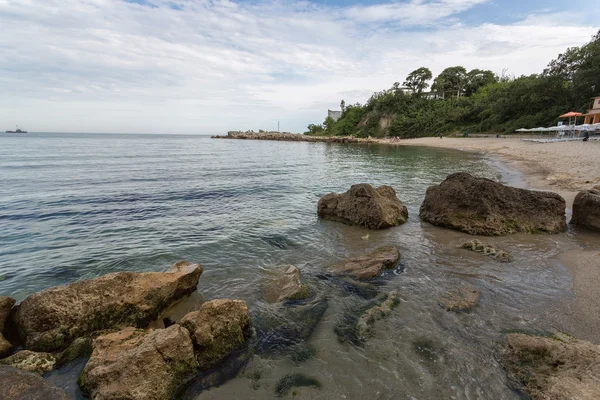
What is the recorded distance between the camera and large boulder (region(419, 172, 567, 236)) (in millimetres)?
9406

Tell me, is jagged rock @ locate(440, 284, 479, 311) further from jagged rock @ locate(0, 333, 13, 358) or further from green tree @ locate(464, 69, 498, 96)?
green tree @ locate(464, 69, 498, 96)

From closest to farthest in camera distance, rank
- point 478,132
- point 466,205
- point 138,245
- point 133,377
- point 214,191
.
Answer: point 133,377 < point 138,245 < point 466,205 < point 214,191 < point 478,132

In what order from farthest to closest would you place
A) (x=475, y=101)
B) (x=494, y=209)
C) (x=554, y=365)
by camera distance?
(x=475, y=101) → (x=494, y=209) → (x=554, y=365)

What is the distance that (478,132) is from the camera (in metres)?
62.7

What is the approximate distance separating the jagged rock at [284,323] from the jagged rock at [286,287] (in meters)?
0.23

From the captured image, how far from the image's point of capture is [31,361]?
4051 mm

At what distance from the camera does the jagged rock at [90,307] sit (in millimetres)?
4480

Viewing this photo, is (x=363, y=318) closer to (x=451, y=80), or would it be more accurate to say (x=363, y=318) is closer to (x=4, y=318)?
(x=4, y=318)

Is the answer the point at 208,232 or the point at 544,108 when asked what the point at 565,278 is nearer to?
→ the point at 208,232

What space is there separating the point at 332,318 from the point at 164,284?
10.6 ft

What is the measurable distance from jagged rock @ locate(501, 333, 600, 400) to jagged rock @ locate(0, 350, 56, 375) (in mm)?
6428

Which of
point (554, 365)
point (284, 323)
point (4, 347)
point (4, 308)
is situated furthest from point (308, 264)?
point (4, 308)

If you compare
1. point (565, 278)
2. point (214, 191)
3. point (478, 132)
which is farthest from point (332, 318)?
point (478, 132)

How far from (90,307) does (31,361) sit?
0.93 metres
